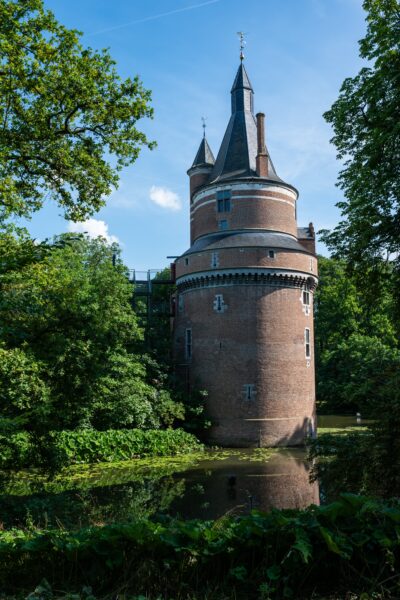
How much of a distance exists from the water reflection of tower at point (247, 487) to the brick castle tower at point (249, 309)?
3.92 meters

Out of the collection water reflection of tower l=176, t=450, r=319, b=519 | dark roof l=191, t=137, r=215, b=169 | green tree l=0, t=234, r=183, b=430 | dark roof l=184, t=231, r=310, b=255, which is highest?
dark roof l=191, t=137, r=215, b=169

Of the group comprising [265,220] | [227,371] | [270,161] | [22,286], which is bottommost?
[227,371]

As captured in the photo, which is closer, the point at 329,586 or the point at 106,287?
the point at 329,586

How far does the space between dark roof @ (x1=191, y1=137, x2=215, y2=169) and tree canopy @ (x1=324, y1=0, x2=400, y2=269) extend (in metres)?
20.3

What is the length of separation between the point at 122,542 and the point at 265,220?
24918 millimetres

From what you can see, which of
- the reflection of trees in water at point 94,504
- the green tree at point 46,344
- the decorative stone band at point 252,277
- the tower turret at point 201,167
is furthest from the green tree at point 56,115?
the tower turret at point 201,167

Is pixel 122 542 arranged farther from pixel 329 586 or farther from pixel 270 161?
pixel 270 161

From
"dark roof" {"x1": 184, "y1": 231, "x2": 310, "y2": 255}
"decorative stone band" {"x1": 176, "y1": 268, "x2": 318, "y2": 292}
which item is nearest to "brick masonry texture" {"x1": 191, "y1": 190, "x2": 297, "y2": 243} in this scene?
"dark roof" {"x1": 184, "y1": 231, "x2": 310, "y2": 255}

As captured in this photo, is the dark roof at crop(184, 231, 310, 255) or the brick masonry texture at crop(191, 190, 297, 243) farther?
the brick masonry texture at crop(191, 190, 297, 243)

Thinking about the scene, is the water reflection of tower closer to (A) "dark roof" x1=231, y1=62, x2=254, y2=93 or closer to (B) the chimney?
(B) the chimney

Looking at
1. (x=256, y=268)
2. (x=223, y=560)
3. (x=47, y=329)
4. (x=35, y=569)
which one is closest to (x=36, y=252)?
(x=47, y=329)

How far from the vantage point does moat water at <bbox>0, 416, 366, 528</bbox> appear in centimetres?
1091

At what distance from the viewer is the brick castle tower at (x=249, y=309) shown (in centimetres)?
2662

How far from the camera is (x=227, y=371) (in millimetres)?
27016
